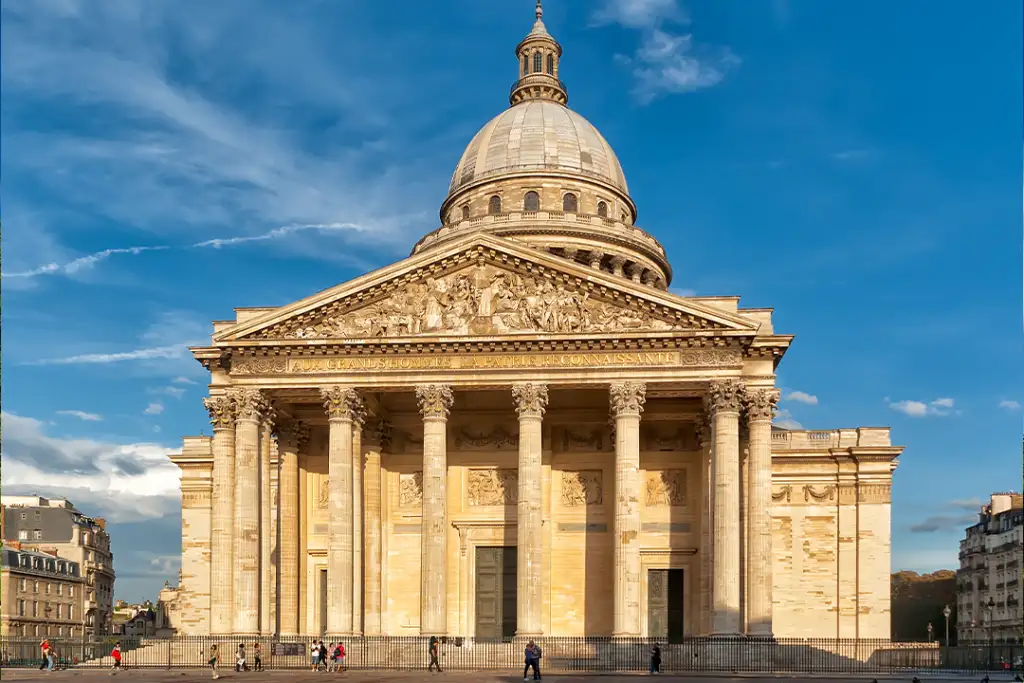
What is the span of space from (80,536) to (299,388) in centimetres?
6120

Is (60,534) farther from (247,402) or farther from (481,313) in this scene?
(481,313)

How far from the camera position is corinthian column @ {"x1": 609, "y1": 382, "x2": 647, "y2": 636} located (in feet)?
133

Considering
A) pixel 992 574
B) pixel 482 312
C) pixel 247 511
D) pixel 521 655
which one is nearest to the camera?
pixel 521 655

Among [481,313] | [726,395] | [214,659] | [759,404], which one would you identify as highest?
[481,313]

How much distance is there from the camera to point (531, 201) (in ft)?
229

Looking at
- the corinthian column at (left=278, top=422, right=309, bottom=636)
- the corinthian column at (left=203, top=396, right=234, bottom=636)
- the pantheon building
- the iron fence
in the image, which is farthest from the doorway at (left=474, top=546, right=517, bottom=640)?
the corinthian column at (left=203, top=396, right=234, bottom=636)

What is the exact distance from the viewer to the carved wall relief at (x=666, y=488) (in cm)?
4716

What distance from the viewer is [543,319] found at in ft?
139

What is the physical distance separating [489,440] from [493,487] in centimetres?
214

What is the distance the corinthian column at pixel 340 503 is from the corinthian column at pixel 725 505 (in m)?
14.2

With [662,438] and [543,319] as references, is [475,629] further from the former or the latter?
[543,319]

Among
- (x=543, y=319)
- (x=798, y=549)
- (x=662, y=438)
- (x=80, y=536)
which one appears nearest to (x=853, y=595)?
(x=798, y=549)

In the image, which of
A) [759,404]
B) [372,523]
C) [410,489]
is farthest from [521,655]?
[759,404]

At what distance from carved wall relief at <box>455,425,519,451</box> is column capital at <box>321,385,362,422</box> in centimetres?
767
